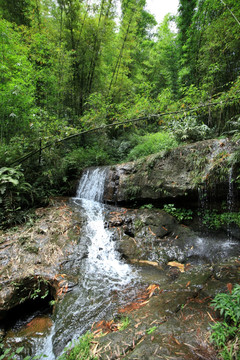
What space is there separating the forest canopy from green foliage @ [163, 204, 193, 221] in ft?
8.26

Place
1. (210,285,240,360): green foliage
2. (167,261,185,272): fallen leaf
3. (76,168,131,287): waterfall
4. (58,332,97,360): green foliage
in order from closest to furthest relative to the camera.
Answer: (210,285,240,360): green foliage, (58,332,97,360): green foliage, (76,168,131,287): waterfall, (167,261,185,272): fallen leaf

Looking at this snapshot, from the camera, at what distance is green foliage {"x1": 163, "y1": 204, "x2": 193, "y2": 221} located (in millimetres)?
4680

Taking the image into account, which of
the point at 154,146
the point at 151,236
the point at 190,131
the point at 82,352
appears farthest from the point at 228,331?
the point at 154,146

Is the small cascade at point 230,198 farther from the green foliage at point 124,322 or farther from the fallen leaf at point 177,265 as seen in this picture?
the green foliage at point 124,322

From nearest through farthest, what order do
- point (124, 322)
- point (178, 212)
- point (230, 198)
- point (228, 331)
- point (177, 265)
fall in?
point (228, 331) → point (124, 322) → point (177, 265) → point (230, 198) → point (178, 212)

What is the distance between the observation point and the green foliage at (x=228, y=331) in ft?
4.12

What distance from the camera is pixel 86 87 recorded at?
33.5ft

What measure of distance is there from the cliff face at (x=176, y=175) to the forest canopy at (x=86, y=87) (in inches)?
42.2

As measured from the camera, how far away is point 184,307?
1.96 metres

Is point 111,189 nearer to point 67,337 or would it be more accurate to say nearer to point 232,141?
point 232,141

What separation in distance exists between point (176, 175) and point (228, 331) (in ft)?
12.8

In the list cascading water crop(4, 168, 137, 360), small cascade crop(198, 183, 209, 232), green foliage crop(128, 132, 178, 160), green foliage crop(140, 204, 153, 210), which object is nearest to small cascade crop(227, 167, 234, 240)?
small cascade crop(198, 183, 209, 232)

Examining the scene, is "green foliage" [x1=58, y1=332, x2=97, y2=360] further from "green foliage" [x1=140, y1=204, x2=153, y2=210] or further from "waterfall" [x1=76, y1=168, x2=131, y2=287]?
"green foliage" [x1=140, y1=204, x2=153, y2=210]

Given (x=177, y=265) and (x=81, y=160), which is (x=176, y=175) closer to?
(x=177, y=265)
